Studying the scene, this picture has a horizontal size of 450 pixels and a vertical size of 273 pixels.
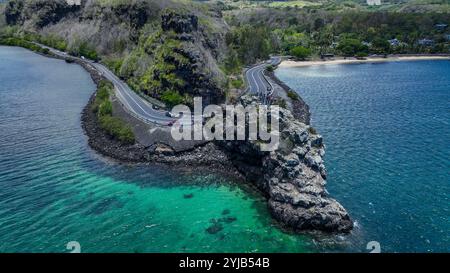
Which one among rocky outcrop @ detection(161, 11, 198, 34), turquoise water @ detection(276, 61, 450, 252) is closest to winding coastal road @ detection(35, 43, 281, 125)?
turquoise water @ detection(276, 61, 450, 252)

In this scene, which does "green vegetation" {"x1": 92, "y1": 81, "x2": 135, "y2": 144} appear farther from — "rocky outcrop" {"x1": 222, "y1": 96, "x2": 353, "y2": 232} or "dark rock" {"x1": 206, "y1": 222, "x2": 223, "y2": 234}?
"dark rock" {"x1": 206, "y1": 222, "x2": 223, "y2": 234}

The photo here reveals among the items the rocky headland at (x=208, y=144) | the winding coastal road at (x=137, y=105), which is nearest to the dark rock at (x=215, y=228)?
the rocky headland at (x=208, y=144)

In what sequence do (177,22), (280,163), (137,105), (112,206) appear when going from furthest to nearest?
1. (177,22)
2. (137,105)
3. (280,163)
4. (112,206)

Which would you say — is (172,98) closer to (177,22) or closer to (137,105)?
(137,105)

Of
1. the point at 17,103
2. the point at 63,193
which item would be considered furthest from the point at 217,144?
the point at 17,103

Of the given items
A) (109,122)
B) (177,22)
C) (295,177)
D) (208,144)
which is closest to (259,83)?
(177,22)

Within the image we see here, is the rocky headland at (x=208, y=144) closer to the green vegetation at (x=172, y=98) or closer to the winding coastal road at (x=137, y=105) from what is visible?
the green vegetation at (x=172, y=98)

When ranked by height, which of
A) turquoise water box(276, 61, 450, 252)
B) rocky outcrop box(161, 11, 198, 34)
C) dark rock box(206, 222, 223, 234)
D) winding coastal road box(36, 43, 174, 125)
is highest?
rocky outcrop box(161, 11, 198, 34)
